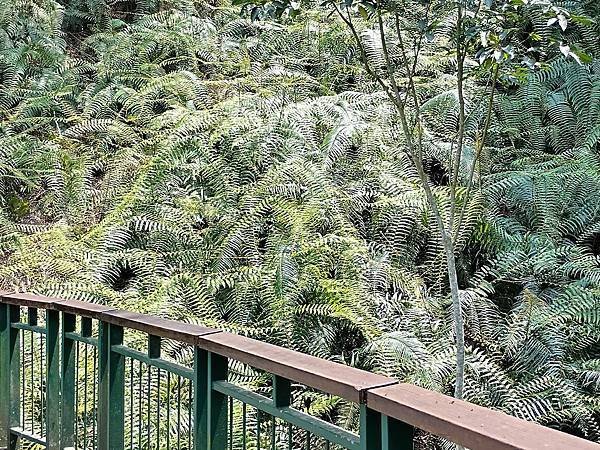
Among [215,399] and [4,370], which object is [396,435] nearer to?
[215,399]

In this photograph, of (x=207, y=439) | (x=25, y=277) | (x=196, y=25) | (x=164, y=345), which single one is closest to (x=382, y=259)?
(x=164, y=345)

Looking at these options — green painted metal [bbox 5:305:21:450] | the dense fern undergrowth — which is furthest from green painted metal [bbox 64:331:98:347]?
the dense fern undergrowth

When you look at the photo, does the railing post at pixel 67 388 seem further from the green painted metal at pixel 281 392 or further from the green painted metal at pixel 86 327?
the green painted metal at pixel 281 392

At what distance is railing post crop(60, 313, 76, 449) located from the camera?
9.02 ft

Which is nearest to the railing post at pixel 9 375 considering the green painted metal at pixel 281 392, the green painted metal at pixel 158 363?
the green painted metal at pixel 158 363

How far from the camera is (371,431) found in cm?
123

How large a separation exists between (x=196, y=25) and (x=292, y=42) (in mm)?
1342

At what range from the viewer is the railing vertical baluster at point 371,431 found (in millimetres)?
1224

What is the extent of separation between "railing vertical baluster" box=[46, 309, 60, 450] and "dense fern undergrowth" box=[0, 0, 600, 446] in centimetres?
149

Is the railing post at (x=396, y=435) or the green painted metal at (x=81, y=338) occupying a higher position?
the railing post at (x=396, y=435)

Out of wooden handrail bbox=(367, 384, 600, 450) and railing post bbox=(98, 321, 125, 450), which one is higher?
wooden handrail bbox=(367, 384, 600, 450)

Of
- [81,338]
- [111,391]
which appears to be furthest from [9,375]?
[111,391]

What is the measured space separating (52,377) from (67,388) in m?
0.14

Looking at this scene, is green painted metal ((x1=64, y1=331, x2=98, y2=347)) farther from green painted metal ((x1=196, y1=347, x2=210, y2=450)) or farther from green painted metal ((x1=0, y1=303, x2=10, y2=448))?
green painted metal ((x1=196, y1=347, x2=210, y2=450))
